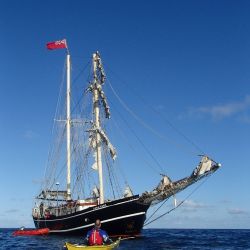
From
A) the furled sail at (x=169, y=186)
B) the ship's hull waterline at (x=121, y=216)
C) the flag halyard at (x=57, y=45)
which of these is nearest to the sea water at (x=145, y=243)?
the ship's hull waterline at (x=121, y=216)

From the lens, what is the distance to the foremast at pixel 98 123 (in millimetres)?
62225

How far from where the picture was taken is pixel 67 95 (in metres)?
74.3

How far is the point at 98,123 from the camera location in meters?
64.7

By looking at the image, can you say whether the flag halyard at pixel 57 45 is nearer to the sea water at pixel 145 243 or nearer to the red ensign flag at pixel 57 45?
the red ensign flag at pixel 57 45

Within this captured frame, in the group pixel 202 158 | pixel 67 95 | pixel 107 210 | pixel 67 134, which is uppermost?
pixel 67 95

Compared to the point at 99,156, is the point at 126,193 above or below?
below

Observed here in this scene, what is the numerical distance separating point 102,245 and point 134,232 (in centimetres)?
2396

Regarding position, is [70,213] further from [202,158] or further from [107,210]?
[202,158]

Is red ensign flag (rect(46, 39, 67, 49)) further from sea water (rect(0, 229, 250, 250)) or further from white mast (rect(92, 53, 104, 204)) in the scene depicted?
sea water (rect(0, 229, 250, 250))

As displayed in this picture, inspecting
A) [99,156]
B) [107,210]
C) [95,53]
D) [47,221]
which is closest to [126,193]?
[107,210]

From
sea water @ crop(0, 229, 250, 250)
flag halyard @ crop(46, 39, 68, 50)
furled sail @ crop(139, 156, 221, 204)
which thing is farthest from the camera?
flag halyard @ crop(46, 39, 68, 50)

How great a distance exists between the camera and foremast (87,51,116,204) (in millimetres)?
62225

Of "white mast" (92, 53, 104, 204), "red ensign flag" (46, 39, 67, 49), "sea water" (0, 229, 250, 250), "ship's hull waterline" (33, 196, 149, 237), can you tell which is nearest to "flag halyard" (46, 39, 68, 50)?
"red ensign flag" (46, 39, 67, 49)

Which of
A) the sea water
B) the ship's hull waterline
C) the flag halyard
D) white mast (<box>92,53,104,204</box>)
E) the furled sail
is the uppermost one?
the flag halyard
